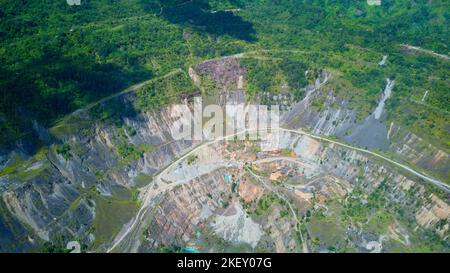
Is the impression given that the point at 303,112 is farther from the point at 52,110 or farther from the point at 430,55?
the point at 52,110

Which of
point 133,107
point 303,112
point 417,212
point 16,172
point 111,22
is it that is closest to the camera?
point 16,172

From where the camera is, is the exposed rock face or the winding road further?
the winding road

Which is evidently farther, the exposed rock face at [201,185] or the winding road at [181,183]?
the winding road at [181,183]

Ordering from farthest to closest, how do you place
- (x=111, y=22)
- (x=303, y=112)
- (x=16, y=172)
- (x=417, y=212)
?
(x=111, y=22) < (x=303, y=112) < (x=417, y=212) < (x=16, y=172)

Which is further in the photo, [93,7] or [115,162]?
[93,7]

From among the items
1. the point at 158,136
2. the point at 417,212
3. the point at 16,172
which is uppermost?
the point at 16,172

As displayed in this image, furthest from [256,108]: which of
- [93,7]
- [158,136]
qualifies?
[93,7]

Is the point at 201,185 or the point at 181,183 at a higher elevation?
the point at 181,183

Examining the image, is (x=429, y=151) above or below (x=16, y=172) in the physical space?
below

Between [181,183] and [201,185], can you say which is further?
[201,185]
